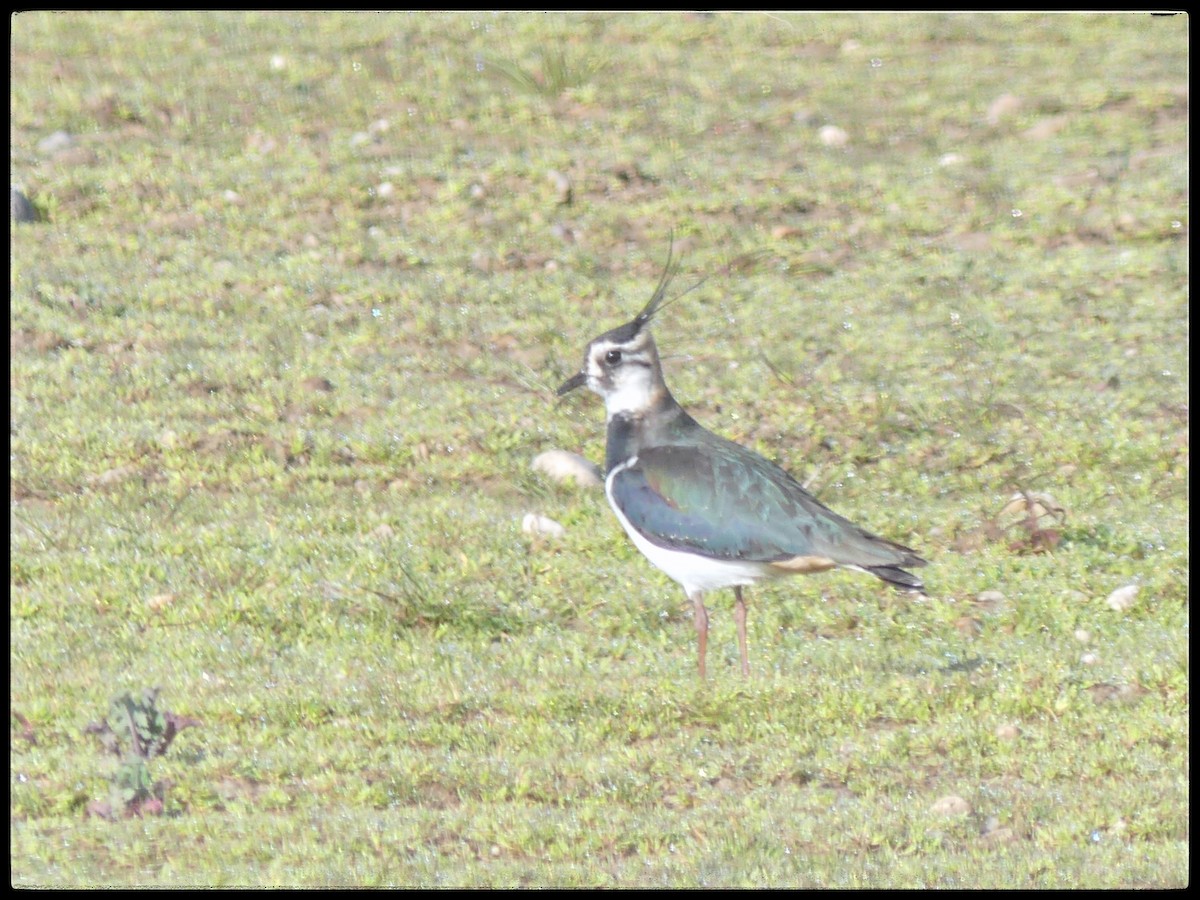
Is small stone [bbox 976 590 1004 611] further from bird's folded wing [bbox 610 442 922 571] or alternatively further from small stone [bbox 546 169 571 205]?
small stone [bbox 546 169 571 205]

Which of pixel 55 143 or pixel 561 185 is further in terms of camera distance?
pixel 55 143

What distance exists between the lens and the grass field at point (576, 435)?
22.0ft

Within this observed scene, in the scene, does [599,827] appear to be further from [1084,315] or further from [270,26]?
[270,26]

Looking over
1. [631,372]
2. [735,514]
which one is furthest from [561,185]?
[735,514]

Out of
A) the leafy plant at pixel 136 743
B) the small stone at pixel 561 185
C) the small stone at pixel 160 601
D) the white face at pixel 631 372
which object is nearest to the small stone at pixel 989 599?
the white face at pixel 631 372

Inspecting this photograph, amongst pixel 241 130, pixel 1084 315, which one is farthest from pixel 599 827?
pixel 241 130

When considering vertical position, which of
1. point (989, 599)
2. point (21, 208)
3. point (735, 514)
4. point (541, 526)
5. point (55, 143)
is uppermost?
point (55, 143)

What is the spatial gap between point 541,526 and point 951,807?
3.38 meters

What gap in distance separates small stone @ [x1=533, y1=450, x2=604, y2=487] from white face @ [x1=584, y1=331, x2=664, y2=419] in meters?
1.83

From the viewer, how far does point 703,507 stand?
24.8ft

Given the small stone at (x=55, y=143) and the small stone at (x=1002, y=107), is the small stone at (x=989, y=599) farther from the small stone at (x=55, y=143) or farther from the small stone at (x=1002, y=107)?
the small stone at (x=55, y=143)

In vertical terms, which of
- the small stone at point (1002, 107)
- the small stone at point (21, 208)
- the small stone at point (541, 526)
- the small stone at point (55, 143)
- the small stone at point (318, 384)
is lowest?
the small stone at point (541, 526)

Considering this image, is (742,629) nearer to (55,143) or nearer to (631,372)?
(631,372)

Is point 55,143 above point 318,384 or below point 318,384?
above
